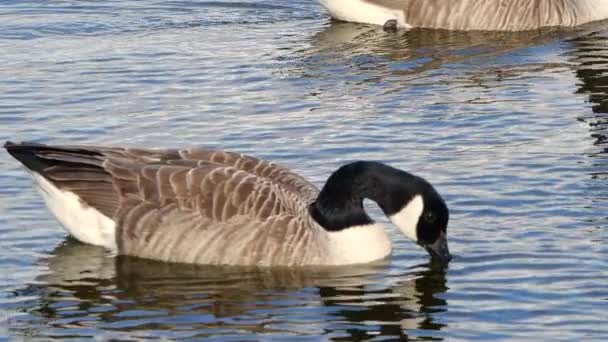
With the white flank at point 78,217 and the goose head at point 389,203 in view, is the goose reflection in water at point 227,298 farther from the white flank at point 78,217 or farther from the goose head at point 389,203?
the goose head at point 389,203

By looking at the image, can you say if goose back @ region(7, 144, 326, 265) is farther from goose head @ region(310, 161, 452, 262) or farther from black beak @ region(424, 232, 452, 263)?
black beak @ region(424, 232, 452, 263)

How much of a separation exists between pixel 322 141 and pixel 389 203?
3.44 meters

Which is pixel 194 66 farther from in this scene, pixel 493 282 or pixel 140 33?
pixel 493 282

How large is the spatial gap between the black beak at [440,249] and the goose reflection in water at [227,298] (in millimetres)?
77

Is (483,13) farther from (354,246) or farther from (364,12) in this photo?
(354,246)

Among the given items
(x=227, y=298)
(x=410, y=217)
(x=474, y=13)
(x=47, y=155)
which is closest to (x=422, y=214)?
(x=410, y=217)

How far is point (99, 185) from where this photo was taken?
12086mm

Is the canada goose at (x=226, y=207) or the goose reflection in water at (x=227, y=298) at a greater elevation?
the canada goose at (x=226, y=207)

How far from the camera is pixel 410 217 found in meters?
11.6

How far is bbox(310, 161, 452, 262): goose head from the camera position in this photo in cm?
1153

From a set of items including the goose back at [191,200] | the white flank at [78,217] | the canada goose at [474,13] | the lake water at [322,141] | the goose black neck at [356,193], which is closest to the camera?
the lake water at [322,141]

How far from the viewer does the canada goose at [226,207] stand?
11695 mm

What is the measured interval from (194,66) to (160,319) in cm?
799

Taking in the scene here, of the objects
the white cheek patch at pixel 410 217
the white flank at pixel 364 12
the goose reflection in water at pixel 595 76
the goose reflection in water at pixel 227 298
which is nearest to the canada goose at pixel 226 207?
the white cheek patch at pixel 410 217
